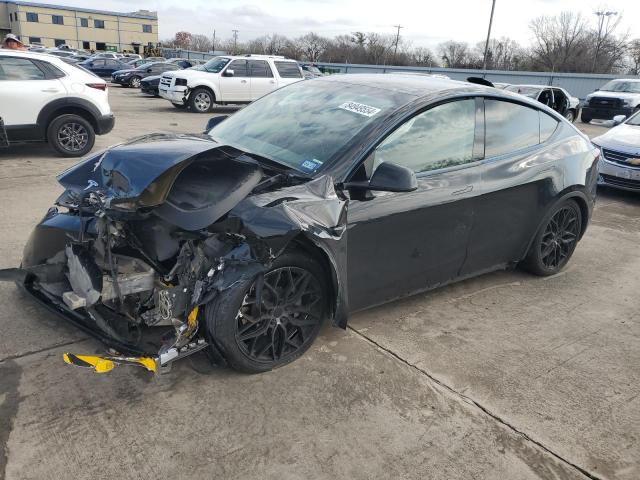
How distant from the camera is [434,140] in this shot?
3662 millimetres

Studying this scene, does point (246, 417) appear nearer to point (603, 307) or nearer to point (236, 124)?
point (236, 124)

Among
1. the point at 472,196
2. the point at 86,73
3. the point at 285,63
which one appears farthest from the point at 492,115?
the point at 285,63

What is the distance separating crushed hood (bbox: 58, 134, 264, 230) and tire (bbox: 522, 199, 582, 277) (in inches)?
107

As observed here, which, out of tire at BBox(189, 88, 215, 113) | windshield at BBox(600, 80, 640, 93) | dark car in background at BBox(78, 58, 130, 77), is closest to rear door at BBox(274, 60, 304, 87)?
tire at BBox(189, 88, 215, 113)

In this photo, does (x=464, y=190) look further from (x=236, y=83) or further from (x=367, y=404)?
(x=236, y=83)

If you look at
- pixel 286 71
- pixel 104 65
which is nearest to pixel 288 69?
pixel 286 71

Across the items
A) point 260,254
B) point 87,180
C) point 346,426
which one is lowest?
point 346,426

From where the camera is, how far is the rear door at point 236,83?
1750cm

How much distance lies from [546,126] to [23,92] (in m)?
7.53

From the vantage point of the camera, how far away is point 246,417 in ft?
9.04

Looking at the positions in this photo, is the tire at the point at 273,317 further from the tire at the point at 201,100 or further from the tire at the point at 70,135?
the tire at the point at 201,100

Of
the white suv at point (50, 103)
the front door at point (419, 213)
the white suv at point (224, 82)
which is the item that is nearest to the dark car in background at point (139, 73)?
the white suv at point (224, 82)

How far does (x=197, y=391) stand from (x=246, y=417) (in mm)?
353

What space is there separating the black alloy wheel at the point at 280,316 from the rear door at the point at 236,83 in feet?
51.2
